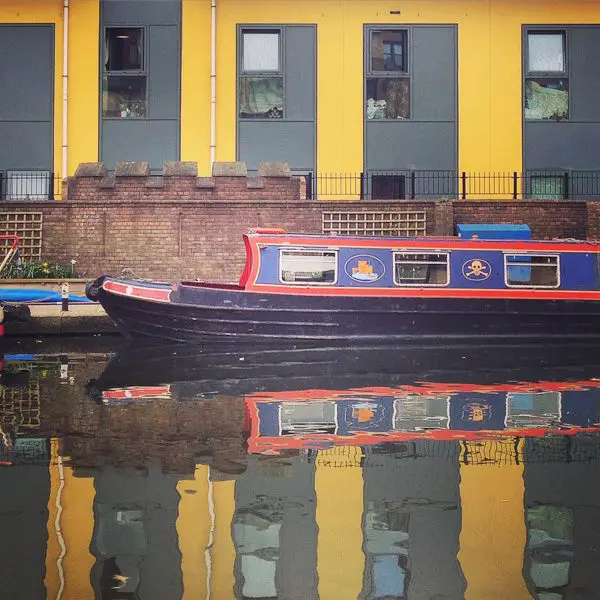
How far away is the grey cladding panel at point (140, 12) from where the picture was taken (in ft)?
88.2

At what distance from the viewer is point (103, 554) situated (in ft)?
18.3

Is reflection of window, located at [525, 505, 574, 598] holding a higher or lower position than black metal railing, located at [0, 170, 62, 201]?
lower

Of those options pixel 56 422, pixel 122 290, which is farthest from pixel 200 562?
pixel 122 290

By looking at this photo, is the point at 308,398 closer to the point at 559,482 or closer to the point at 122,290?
the point at 559,482

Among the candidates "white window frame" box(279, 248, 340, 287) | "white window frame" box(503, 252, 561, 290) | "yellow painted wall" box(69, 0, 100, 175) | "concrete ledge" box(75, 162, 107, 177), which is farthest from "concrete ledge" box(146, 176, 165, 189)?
"white window frame" box(503, 252, 561, 290)

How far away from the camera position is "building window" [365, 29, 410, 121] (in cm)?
2700

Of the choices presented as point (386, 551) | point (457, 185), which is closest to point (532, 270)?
point (457, 185)

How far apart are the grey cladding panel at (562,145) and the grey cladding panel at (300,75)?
5.98 meters

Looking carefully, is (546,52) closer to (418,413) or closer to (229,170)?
(229,170)

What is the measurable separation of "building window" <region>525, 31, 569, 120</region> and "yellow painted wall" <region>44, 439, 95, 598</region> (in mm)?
22171

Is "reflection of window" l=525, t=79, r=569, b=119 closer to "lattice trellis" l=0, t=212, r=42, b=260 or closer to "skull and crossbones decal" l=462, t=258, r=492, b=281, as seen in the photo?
"skull and crossbones decal" l=462, t=258, r=492, b=281

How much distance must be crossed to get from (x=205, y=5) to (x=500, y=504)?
22.6 meters

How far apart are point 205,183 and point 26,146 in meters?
7.18

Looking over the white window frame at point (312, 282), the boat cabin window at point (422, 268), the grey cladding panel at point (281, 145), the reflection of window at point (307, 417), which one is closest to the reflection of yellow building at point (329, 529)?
the reflection of window at point (307, 417)
